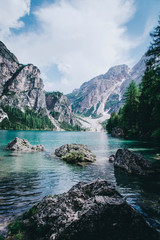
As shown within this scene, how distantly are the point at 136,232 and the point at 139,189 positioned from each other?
728cm

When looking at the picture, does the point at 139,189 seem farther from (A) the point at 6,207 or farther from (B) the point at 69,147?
(B) the point at 69,147

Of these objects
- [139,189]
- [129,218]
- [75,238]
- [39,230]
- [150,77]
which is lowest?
[139,189]

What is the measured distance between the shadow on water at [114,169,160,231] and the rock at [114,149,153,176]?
2.76 ft

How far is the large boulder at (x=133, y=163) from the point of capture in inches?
576

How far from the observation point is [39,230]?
16.0 feet

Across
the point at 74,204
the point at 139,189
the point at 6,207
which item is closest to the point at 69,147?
the point at 139,189

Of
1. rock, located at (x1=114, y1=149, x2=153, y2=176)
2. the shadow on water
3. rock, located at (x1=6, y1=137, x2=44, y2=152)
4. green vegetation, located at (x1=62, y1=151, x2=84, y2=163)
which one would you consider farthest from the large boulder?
rock, located at (x1=6, y1=137, x2=44, y2=152)

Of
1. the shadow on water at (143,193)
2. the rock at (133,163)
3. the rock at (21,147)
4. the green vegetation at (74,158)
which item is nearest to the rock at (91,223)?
the shadow on water at (143,193)

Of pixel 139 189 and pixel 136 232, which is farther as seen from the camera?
pixel 139 189

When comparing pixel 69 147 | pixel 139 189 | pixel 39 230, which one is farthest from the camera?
pixel 69 147

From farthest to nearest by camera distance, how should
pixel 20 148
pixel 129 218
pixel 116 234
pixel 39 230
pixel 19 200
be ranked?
pixel 20 148 < pixel 19 200 < pixel 39 230 < pixel 129 218 < pixel 116 234

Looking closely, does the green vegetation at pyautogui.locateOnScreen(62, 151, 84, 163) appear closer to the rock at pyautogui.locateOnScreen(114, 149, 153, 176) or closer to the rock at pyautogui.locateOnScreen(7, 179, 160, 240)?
the rock at pyautogui.locateOnScreen(114, 149, 153, 176)

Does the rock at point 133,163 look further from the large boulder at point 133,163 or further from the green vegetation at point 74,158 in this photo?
the green vegetation at point 74,158

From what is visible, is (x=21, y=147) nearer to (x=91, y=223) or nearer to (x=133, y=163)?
(x=133, y=163)
